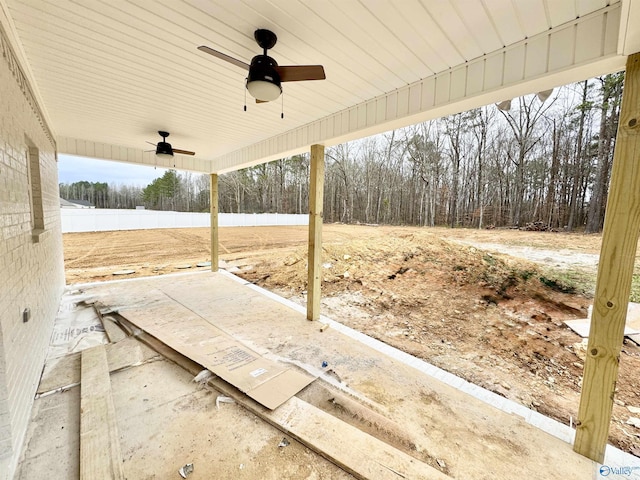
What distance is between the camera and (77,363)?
7.56 feet

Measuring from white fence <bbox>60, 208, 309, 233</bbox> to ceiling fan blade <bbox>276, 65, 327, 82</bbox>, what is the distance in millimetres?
11953

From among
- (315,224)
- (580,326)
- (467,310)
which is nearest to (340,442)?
(315,224)

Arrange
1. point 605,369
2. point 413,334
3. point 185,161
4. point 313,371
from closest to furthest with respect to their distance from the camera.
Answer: point 605,369, point 313,371, point 413,334, point 185,161

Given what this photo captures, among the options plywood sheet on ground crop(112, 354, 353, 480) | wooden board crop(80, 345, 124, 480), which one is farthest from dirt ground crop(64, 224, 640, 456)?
wooden board crop(80, 345, 124, 480)

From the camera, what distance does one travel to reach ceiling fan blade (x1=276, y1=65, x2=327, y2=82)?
1640 millimetres

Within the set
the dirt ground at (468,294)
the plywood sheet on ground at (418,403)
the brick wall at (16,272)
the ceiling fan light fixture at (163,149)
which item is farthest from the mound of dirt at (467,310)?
the brick wall at (16,272)

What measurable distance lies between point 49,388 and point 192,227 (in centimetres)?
1399

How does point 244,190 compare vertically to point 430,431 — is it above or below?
above

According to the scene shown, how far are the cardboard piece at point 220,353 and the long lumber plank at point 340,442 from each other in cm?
7

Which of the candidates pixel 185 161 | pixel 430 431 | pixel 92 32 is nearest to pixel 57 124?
pixel 185 161

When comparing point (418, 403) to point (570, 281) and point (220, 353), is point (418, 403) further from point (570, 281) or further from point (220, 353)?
point (570, 281)

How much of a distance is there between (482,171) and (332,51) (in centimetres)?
1050

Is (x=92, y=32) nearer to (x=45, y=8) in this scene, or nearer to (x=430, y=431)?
(x=45, y=8)

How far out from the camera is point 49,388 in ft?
6.48
